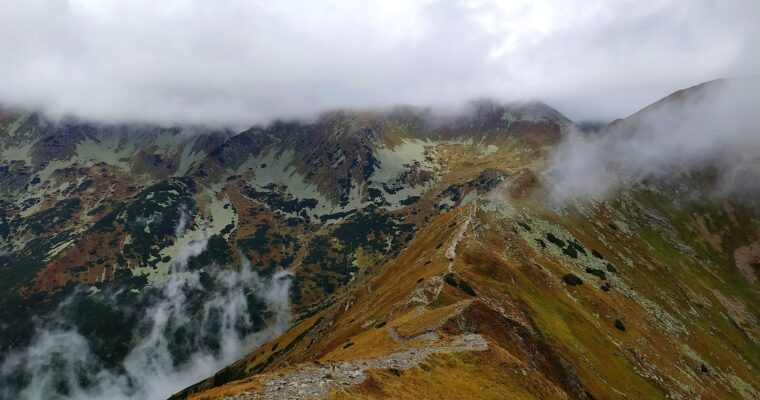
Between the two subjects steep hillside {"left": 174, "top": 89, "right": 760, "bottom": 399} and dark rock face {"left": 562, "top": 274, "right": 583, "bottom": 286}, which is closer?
steep hillside {"left": 174, "top": 89, "right": 760, "bottom": 399}

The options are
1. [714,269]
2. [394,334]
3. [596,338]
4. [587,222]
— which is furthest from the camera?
[714,269]

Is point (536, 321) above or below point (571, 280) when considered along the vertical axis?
above

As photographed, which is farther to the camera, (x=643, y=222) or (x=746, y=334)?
(x=643, y=222)

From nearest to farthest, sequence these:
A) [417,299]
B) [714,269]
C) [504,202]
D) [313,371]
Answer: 1. [313,371]
2. [417,299]
3. [504,202]
4. [714,269]

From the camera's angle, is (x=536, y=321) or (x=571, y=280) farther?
(x=571, y=280)

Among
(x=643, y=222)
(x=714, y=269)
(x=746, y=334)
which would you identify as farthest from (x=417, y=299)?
(x=714, y=269)

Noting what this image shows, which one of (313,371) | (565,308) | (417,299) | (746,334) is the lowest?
(746,334)

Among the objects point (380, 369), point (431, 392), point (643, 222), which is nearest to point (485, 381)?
point (431, 392)

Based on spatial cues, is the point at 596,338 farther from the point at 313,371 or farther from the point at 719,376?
the point at 313,371

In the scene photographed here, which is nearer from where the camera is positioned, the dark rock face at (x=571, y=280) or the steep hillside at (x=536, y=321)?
the steep hillside at (x=536, y=321)

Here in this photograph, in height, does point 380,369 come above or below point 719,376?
above
